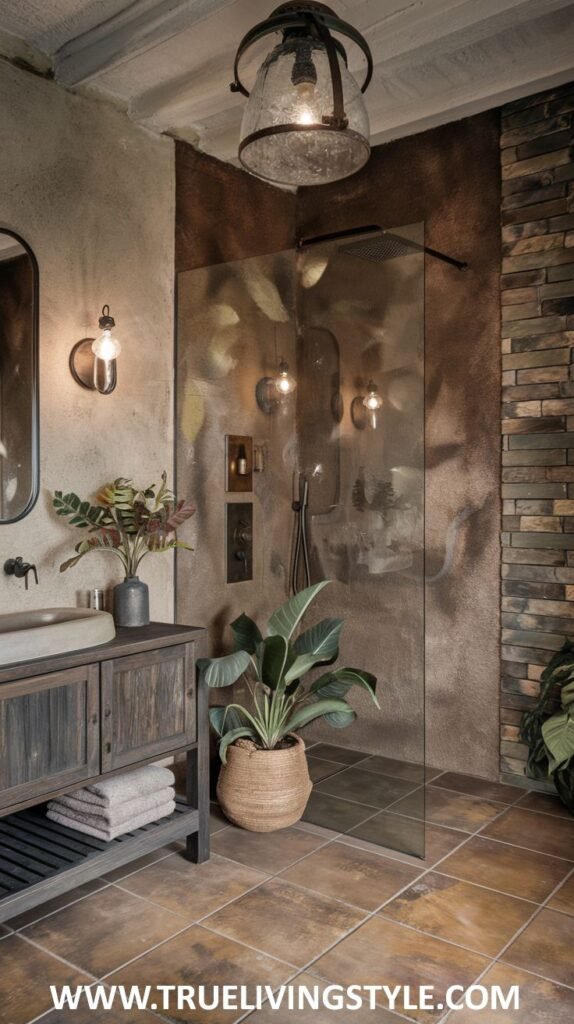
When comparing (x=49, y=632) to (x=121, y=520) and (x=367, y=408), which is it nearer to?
(x=121, y=520)

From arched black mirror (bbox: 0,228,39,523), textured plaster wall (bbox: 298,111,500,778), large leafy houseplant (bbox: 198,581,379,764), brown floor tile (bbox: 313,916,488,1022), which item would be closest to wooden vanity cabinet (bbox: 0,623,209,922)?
large leafy houseplant (bbox: 198,581,379,764)

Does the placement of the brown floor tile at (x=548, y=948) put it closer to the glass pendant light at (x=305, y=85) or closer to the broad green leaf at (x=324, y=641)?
the broad green leaf at (x=324, y=641)

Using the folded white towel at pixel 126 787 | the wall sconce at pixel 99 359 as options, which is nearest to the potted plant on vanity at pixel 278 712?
the folded white towel at pixel 126 787

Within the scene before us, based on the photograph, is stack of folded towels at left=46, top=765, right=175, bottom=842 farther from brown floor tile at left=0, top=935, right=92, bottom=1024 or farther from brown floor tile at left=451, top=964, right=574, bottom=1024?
Answer: brown floor tile at left=451, top=964, right=574, bottom=1024

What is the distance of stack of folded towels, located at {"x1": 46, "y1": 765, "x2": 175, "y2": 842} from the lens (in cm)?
260

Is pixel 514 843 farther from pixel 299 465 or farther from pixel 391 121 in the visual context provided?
pixel 391 121

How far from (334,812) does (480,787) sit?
0.78 m

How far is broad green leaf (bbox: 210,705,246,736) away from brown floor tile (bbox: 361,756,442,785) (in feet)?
1.82

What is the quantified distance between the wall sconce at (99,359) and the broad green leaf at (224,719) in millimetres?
1357

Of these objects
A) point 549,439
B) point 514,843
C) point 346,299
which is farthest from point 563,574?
point 346,299

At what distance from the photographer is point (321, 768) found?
331cm

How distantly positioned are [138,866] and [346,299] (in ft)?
7.54

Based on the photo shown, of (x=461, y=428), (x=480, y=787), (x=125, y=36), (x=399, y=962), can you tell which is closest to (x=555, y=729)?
(x=480, y=787)

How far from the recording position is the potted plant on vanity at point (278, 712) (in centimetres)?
305
